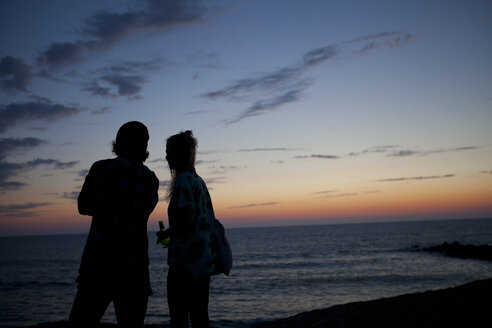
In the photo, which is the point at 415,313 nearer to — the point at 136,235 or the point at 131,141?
the point at 136,235

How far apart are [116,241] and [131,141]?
2.40ft

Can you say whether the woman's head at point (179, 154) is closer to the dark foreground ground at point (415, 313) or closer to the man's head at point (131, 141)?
the man's head at point (131, 141)

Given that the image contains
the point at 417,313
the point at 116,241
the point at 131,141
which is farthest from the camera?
the point at 417,313

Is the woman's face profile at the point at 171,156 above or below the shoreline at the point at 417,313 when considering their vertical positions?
above

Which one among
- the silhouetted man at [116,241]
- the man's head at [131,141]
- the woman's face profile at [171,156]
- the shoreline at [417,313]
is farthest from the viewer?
the shoreline at [417,313]

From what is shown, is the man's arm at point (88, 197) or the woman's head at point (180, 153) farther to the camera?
the woman's head at point (180, 153)

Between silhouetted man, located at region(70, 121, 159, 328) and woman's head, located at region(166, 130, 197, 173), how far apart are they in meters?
0.31

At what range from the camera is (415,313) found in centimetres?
870

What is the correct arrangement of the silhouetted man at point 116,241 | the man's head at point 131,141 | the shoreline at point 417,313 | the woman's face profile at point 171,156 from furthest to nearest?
the shoreline at point 417,313
the woman's face profile at point 171,156
the man's head at point 131,141
the silhouetted man at point 116,241

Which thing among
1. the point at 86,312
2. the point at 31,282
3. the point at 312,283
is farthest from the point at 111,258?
the point at 31,282

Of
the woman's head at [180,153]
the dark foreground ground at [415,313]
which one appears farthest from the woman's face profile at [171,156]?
the dark foreground ground at [415,313]

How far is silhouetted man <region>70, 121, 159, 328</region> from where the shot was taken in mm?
2443

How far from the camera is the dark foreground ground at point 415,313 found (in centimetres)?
769

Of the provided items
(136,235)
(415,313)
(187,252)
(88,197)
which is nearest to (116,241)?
(136,235)
